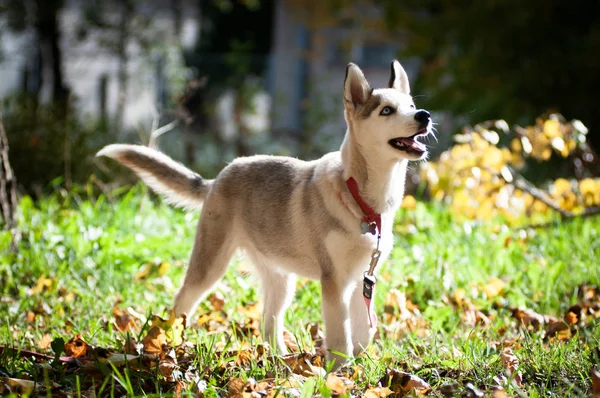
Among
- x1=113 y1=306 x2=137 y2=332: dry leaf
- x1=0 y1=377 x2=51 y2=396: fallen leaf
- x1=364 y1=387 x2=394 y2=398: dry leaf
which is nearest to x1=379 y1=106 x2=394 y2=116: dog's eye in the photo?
x1=364 y1=387 x2=394 y2=398: dry leaf

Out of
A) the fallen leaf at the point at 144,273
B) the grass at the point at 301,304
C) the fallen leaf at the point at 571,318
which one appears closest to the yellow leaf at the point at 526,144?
the grass at the point at 301,304

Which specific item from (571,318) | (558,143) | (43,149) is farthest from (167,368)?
(43,149)

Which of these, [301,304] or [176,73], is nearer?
[301,304]

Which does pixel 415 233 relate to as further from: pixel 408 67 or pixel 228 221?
pixel 408 67

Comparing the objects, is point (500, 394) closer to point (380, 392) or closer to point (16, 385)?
point (380, 392)

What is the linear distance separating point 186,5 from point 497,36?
15345 millimetres

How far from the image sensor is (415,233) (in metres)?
6.33

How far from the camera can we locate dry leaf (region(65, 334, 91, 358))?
10.8 feet

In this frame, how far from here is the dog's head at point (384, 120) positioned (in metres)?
3.33

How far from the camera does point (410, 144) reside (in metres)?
3.38

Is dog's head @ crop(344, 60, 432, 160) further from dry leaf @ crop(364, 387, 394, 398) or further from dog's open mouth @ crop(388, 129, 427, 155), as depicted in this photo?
dry leaf @ crop(364, 387, 394, 398)

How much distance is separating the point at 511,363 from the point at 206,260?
1.71 m

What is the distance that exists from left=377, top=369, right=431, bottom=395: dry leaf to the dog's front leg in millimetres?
394

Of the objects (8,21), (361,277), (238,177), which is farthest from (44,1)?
(361,277)
